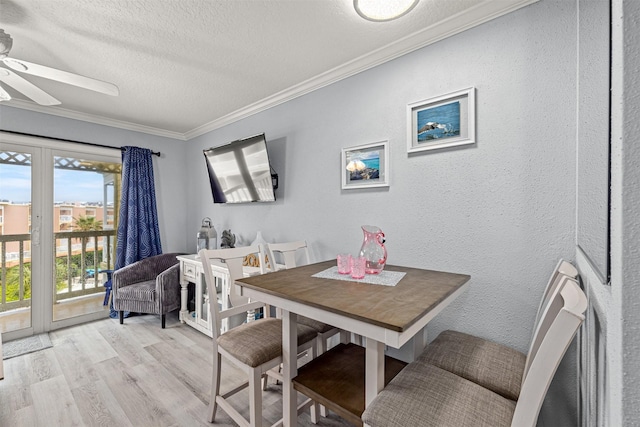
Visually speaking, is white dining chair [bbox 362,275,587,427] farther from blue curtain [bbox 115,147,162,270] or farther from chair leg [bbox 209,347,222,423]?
blue curtain [bbox 115,147,162,270]

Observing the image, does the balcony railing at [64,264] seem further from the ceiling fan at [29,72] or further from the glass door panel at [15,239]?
the ceiling fan at [29,72]

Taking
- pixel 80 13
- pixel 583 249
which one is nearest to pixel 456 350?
pixel 583 249

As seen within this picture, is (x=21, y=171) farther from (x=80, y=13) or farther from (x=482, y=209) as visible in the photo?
(x=482, y=209)

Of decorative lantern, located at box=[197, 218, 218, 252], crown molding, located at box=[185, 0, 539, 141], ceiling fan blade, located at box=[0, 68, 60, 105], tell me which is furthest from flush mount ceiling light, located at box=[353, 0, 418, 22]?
decorative lantern, located at box=[197, 218, 218, 252]

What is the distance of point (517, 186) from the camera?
60.0 inches

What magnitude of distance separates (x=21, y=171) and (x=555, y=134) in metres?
4.63

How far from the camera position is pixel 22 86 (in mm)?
1789

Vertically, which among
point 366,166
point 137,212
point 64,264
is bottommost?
point 64,264

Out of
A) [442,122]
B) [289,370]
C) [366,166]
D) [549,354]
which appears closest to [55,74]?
[366,166]

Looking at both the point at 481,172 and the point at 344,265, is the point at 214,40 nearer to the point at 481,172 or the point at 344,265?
the point at 344,265

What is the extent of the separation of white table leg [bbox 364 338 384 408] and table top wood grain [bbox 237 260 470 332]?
13cm

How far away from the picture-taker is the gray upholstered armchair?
3.03 meters

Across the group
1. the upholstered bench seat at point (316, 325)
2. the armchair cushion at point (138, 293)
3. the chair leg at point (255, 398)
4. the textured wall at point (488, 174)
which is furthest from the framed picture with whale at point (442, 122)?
the armchair cushion at point (138, 293)

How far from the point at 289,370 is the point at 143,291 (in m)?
2.51
